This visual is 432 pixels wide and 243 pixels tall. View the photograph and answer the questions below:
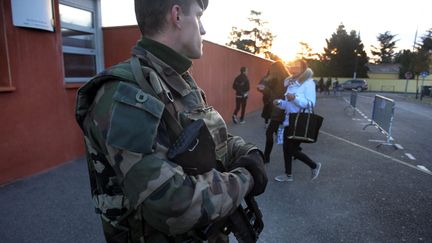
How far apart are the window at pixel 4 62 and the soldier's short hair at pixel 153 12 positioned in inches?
145

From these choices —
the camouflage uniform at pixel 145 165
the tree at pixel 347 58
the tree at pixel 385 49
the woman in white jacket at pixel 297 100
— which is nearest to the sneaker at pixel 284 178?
the woman in white jacket at pixel 297 100

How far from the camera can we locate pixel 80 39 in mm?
5730

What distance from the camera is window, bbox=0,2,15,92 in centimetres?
396

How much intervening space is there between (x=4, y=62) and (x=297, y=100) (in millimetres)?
4072

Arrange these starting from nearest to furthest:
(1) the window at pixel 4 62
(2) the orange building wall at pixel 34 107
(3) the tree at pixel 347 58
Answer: (1) the window at pixel 4 62
(2) the orange building wall at pixel 34 107
(3) the tree at pixel 347 58

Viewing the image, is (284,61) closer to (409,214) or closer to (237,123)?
(409,214)

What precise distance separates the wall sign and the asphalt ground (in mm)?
2177

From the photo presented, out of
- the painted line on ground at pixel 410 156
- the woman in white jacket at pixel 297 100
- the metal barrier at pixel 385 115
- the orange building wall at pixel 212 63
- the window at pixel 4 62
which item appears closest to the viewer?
the window at pixel 4 62

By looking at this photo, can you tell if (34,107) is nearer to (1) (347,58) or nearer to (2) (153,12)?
(2) (153,12)

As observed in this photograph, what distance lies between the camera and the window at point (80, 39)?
5.38 m

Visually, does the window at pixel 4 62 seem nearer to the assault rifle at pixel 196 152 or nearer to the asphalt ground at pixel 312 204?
the asphalt ground at pixel 312 204

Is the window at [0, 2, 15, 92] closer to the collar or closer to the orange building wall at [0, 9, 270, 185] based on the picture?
the orange building wall at [0, 9, 270, 185]

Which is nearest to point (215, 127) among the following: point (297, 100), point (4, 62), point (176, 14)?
point (176, 14)

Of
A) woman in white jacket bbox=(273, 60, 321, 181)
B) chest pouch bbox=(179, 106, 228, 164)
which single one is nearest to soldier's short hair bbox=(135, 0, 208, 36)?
chest pouch bbox=(179, 106, 228, 164)
